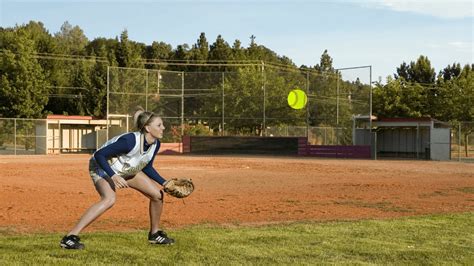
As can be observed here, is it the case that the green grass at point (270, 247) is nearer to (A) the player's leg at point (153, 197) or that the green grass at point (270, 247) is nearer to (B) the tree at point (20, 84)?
(A) the player's leg at point (153, 197)

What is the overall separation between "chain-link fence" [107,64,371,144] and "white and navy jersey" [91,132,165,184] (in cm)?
3540

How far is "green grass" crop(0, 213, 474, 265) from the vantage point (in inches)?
243

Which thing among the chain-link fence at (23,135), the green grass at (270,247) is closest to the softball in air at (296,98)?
the chain-link fence at (23,135)

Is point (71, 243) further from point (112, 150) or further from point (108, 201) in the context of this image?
point (112, 150)

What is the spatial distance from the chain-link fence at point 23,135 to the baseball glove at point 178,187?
3496cm

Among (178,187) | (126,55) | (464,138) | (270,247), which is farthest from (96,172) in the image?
(126,55)

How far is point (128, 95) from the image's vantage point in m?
43.5

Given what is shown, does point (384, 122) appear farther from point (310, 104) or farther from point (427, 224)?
point (427, 224)

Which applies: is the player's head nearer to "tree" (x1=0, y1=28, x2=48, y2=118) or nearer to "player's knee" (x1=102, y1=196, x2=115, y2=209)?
"player's knee" (x1=102, y1=196, x2=115, y2=209)

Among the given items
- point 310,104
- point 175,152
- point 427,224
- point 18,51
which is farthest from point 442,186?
point 18,51

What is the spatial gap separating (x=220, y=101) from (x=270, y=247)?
38.0m

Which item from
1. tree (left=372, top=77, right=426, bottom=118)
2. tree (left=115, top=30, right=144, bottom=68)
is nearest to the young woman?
tree (left=115, top=30, right=144, bottom=68)

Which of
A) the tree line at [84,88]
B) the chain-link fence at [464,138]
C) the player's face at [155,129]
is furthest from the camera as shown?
the tree line at [84,88]

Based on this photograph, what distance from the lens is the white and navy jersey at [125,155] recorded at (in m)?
6.62
